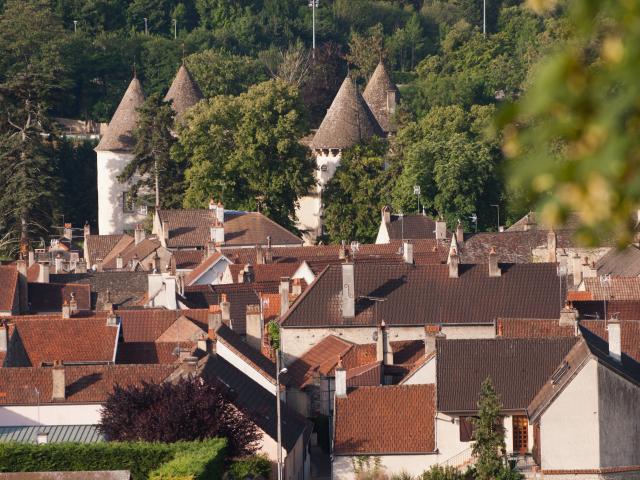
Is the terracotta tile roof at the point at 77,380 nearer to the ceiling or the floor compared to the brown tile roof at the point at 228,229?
nearer to the floor

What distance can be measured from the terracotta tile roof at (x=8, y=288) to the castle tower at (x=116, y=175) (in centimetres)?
3398

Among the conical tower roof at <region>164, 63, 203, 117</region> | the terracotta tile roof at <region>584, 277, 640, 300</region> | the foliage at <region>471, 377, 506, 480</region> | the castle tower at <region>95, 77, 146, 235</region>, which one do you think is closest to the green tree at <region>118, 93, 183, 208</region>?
the castle tower at <region>95, 77, 146, 235</region>

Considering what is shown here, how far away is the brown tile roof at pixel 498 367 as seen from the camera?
35.2 meters

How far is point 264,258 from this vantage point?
214 feet

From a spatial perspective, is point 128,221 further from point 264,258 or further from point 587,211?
point 587,211

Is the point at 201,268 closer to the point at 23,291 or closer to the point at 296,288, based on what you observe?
the point at 23,291

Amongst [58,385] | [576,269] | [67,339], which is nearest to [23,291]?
[67,339]

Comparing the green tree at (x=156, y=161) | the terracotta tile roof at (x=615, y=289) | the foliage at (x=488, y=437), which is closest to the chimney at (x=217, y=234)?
the green tree at (x=156, y=161)

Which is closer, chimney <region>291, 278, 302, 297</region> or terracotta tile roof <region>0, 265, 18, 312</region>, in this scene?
chimney <region>291, 278, 302, 297</region>

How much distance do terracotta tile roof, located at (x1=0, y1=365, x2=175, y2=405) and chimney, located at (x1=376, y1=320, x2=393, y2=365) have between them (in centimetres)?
789

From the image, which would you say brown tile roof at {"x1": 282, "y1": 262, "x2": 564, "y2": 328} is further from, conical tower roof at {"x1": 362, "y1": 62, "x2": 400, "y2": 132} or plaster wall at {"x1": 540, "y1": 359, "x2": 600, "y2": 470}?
conical tower roof at {"x1": 362, "y1": 62, "x2": 400, "y2": 132}

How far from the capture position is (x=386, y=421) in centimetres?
3550

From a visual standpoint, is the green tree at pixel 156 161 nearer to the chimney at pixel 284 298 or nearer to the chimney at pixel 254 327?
the chimney at pixel 284 298

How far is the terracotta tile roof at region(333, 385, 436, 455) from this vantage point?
114ft
